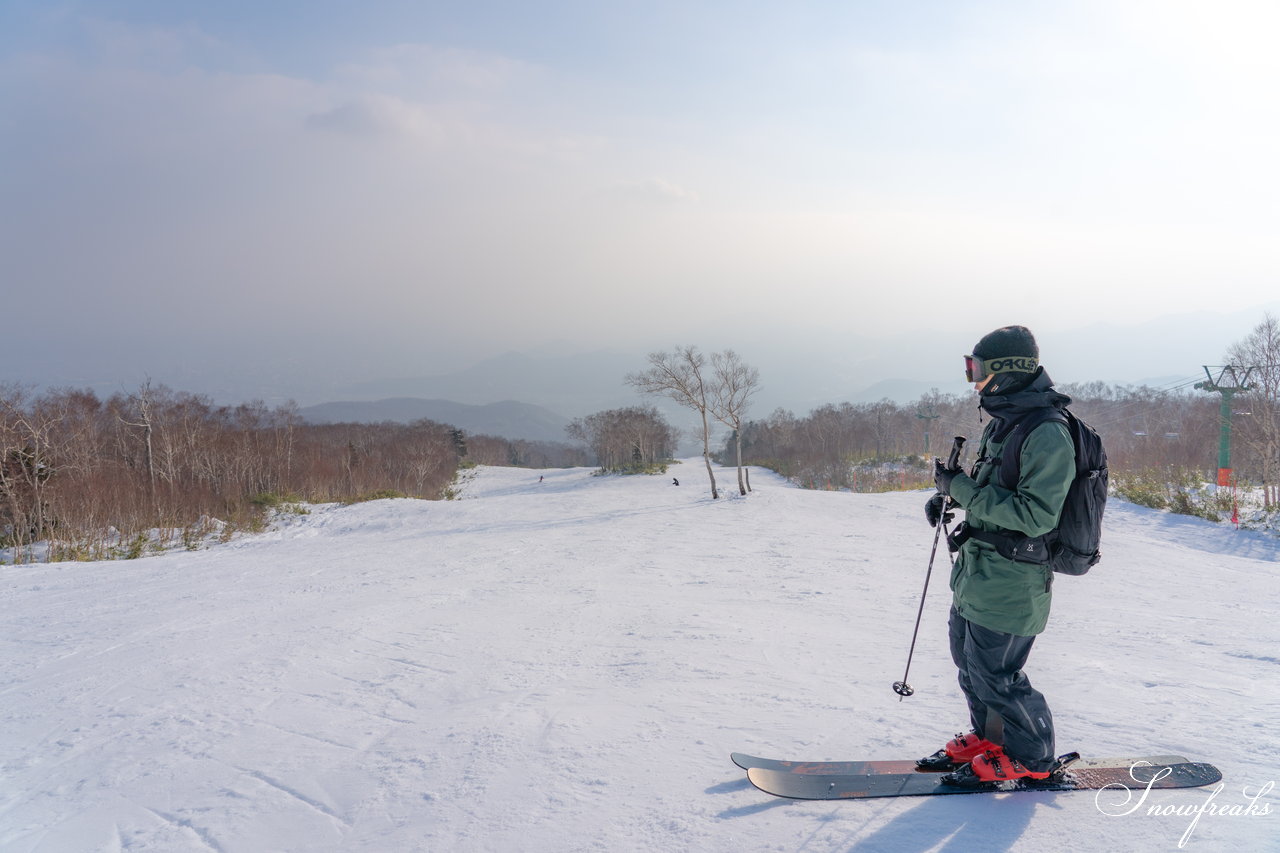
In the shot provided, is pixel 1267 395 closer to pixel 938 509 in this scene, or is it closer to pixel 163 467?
pixel 938 509

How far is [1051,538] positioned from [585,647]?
383cm

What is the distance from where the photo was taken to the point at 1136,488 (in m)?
15.0

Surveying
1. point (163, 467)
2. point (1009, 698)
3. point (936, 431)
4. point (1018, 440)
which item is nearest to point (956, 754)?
Result: point (1009, 698)

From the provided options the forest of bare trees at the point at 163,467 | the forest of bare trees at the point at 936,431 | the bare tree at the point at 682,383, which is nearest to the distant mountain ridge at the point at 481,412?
the forest of bare trees at the point at 936,431

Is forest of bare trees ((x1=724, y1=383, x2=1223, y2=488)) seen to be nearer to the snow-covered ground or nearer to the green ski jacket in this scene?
the snow-covered ground

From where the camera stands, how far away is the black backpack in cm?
256

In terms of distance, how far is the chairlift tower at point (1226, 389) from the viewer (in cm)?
1589

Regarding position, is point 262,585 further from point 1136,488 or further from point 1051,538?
point 1136,488

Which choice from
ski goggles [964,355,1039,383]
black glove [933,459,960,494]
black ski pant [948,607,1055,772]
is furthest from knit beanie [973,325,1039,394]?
black ski pant [948,607,1055,772]

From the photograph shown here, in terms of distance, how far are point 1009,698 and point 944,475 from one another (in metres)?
1.00

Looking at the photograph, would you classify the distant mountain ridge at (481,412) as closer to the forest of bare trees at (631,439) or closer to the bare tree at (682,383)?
the forest of bare trees at (631,439)

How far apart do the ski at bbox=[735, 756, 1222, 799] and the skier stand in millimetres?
88

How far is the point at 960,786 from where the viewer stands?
284 centimetres

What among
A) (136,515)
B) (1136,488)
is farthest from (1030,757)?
(136,515)
